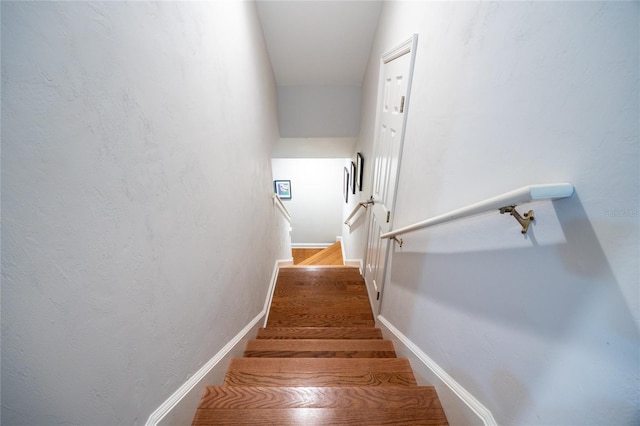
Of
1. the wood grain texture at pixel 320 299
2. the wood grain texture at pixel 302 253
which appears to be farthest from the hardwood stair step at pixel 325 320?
the wood grain texture at pixel 302 253

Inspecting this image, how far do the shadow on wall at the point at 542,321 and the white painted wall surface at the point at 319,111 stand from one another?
2843 millimetres

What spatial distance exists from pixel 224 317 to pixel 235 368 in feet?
1.16

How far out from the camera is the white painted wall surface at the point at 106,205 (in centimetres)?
40

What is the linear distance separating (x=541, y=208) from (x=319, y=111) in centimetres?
315

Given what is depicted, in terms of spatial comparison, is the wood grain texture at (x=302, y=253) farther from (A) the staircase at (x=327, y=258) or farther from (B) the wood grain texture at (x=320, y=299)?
(B) the wood grain texture at (x=320, y=299)

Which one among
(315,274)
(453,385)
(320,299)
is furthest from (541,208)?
(315,274)

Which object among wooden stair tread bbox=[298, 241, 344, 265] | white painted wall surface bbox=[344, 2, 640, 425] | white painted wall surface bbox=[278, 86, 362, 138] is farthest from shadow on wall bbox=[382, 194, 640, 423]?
wooden stair tread bbox=[298, 241, 344, 265]

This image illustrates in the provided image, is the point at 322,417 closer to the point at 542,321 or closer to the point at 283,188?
the point at 542,321

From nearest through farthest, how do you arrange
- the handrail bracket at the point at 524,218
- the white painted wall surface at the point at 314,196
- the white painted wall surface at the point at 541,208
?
the white painted wall surface at the point at 541,208 → the handrail bracket at the point at 524,218 → the white painted wall surface at the point at 314,196

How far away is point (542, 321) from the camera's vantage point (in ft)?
1.77

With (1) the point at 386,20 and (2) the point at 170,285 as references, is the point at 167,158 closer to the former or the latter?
(2) the point at 170,285

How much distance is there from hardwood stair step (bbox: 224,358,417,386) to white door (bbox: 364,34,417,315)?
2.12 ft

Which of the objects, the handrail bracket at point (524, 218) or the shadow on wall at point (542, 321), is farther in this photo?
the handrail bracket at point (524, 218)

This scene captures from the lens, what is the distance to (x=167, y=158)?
29.5 inches
